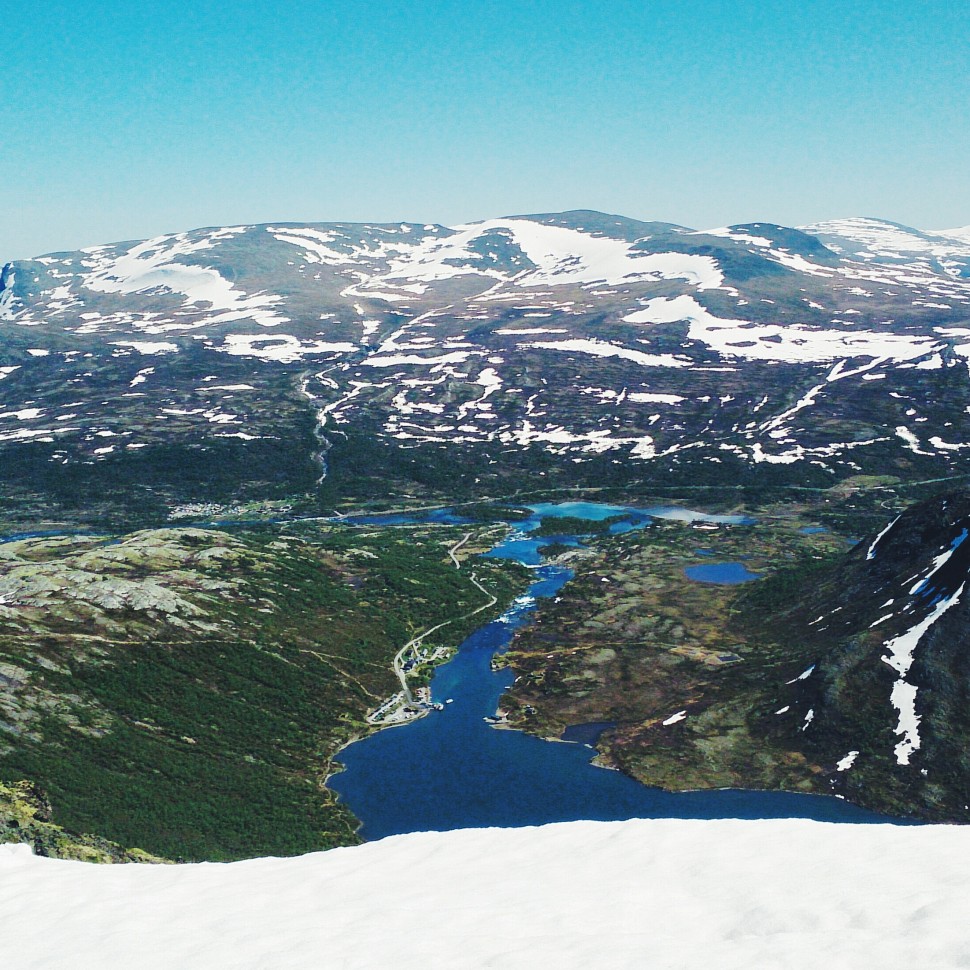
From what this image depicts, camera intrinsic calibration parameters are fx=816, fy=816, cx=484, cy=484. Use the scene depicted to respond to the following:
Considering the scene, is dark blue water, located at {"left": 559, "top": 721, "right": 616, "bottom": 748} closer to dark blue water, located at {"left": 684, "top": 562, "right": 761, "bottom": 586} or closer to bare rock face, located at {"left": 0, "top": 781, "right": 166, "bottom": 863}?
bare rock face, located at {"left": 0, "top": 781, "right": 166, "bottom": 863}

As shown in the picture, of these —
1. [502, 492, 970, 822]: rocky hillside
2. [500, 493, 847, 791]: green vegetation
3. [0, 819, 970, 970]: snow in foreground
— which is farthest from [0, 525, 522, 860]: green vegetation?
[0, 819, 970, 970]: snow in foreground

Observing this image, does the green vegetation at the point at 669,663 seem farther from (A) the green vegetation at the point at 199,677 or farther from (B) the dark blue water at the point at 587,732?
(A) the green vegetation at the point at 199,677

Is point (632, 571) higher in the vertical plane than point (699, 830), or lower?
lower

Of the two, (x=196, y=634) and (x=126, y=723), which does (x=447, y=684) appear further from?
(x=126, y=723)

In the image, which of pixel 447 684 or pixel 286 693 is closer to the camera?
pixel 286 693

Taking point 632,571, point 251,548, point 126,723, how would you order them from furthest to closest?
point 632,571 < point 251,548 < point 126,723

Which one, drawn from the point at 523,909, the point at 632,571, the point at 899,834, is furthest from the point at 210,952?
the point at 632,571

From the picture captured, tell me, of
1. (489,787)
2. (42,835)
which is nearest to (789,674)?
(489,787)

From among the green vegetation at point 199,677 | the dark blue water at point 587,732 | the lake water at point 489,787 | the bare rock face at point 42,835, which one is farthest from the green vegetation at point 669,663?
the bare rock face at point 42,835
